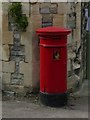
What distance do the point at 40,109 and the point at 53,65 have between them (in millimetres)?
701

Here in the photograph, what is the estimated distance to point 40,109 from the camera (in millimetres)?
6363

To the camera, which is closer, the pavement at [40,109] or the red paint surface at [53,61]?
the pavement at [40,109]

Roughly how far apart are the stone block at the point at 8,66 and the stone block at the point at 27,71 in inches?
6.4

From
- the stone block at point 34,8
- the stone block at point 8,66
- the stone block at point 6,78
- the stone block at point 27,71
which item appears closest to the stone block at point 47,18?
the stone block at point 34,8

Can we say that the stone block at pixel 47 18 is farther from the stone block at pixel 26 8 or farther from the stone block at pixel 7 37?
the stone block at pixel 7 37

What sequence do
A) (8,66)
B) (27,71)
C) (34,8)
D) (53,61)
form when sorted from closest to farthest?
(53,61), (34,8), (27,71), (8,66)

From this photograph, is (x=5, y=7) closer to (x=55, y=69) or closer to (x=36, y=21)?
(x=36, y=21)

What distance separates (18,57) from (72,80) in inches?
40.3

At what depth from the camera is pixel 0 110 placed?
20.6 ft

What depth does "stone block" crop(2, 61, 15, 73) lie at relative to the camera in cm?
702

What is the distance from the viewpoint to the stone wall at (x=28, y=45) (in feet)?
22.4

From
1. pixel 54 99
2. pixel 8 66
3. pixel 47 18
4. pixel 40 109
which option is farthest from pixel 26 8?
pixel 40 109

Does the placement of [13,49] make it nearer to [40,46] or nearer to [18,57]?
[18,57]

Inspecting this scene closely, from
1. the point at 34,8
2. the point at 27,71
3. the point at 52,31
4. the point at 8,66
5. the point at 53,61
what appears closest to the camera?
the point at 52,31
